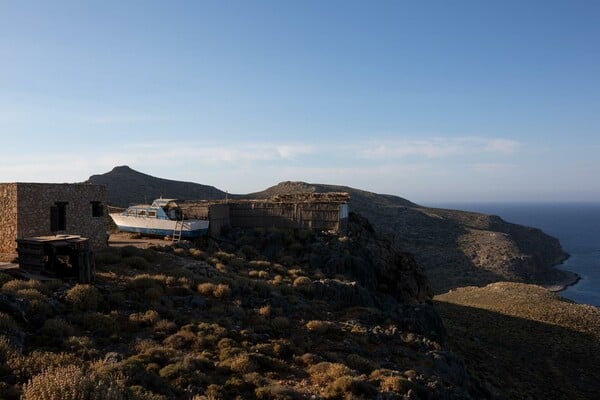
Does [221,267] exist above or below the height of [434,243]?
above

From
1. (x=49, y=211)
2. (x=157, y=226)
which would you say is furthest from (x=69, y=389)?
(x=157, y=226)

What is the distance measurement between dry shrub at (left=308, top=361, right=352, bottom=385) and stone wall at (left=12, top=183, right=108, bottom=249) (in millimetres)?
15898

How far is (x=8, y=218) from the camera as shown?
22.3 meters

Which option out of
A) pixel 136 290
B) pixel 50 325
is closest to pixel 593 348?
pixel 136 290

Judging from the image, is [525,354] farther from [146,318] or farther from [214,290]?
[146,318]

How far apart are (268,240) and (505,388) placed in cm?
1679

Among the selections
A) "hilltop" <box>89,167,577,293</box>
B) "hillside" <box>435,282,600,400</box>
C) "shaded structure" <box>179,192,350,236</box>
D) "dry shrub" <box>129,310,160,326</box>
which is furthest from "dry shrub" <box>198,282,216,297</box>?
"hilltop" <box>89,167,577,293</box>

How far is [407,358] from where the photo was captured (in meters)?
17.0

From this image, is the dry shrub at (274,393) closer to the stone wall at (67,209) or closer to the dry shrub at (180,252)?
the dry shrub at (180,252)

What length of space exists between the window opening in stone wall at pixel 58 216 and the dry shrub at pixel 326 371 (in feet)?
54.5

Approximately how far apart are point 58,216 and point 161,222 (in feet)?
28.1

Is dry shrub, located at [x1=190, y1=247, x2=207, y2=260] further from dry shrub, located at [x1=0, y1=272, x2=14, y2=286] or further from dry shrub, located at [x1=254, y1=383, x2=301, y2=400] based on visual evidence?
dry shrub, located at [x1=254, y1=383, x2=301, y2=400]

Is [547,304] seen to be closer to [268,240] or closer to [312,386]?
[268,240]

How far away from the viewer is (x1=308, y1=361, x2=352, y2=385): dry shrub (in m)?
13.0
